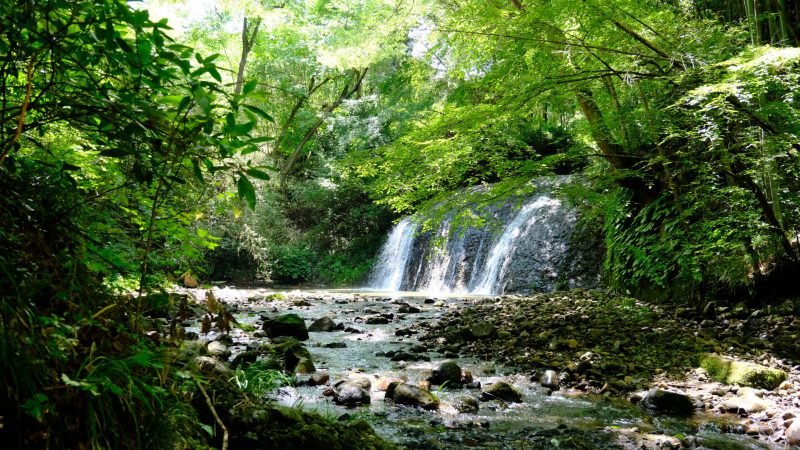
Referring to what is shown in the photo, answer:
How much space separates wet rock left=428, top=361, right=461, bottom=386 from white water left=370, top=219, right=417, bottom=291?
463 inches

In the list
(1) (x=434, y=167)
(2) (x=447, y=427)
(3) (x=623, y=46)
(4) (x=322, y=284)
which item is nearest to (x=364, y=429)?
(2) (x=447, y=427)

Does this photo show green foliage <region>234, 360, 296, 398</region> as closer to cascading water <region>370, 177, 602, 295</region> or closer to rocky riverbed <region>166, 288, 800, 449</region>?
rocky riverbed <region>166, 288, 800, 449</region>

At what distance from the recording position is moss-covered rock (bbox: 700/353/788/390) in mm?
4254

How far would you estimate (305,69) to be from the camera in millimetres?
21031

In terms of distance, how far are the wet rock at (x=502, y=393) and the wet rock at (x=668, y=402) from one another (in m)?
1.06

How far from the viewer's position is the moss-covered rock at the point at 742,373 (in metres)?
4.25

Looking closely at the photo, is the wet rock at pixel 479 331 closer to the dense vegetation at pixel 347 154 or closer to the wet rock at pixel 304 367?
the dense vegetation at pixel 347 154

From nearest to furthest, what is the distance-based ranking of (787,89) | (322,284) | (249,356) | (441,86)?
1. (787,89)
2. (249,356)
3. (441,86)
4. (322,284)

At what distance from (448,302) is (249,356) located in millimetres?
6645

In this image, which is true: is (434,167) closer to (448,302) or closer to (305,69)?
(448,302)

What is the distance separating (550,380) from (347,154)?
14.1 feet

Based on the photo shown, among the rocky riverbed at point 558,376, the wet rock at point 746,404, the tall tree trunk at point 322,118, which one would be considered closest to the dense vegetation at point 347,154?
the rocky riverbed at point 558,376

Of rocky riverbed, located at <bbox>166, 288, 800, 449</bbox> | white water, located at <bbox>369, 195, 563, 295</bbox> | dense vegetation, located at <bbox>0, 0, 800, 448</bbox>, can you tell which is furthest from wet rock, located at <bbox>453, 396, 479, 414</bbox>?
white water, located at <bbox>369, 195, 563, 295</bbox>

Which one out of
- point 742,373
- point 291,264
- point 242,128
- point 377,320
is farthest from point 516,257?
point 242,128
